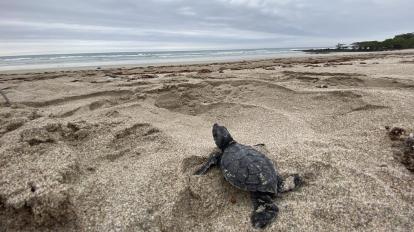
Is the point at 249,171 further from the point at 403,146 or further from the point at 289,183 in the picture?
the point at 403,146

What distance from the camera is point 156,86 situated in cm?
662

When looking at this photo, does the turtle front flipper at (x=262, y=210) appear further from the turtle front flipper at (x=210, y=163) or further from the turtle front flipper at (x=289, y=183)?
the turtle front flipper at (x=210, y=163)

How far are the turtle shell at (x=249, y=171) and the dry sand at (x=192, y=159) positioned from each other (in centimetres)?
16

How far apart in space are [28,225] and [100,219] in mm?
543

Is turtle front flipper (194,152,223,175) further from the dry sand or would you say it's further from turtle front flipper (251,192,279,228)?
turtle front flipper (251,192,279,228)

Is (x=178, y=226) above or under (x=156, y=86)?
under

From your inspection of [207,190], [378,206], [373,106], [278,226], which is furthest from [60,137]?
[373,106]

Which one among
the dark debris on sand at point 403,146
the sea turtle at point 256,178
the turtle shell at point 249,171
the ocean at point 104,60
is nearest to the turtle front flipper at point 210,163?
the sea turtle at point 256,178

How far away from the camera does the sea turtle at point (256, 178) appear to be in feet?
8.80

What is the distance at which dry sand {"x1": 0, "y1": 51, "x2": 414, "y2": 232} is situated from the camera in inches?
104

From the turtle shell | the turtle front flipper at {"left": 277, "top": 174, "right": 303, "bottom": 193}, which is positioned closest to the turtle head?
the turtle shell

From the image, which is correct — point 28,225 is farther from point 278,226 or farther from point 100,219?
point 278,226

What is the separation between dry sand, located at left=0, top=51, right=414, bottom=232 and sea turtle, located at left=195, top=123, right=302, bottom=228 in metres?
0.09

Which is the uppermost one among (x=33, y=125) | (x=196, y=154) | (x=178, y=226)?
(x=33, y=125)
